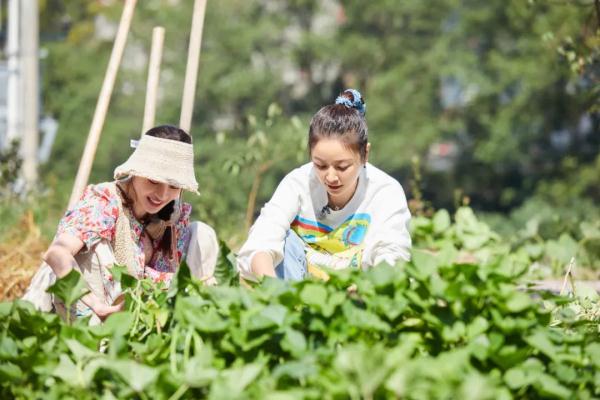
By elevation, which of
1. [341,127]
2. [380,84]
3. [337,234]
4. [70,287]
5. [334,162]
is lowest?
[70,287]

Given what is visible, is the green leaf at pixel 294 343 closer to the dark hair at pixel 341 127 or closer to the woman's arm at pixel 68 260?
the woman's arm at pixel 68 260

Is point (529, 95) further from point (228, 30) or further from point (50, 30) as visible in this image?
point (50, 30)

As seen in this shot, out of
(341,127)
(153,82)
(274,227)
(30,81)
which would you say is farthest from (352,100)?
(30,81)

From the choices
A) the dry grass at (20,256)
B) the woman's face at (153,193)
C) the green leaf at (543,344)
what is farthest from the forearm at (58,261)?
the green leaf at (543,344)

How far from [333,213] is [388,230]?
0.77ft

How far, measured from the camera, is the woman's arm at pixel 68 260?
2.81 meters

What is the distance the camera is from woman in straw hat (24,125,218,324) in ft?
9.93

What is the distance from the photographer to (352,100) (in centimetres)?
333

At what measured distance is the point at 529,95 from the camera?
63.6 ft

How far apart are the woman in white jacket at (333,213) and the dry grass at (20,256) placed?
4.03ft

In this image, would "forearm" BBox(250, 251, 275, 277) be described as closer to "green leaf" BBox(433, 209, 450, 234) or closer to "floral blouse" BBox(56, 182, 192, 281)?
"floral blouse" BBox(56, 182, 192, 281)

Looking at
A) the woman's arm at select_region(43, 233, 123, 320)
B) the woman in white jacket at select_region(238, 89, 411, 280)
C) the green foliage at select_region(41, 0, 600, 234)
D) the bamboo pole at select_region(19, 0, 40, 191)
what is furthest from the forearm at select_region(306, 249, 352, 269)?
the green foliage at select_region(41, 0, 600, 234)

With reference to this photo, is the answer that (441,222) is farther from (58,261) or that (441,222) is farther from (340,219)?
(58,261)

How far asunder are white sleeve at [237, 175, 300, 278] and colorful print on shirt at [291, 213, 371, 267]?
81 mm
